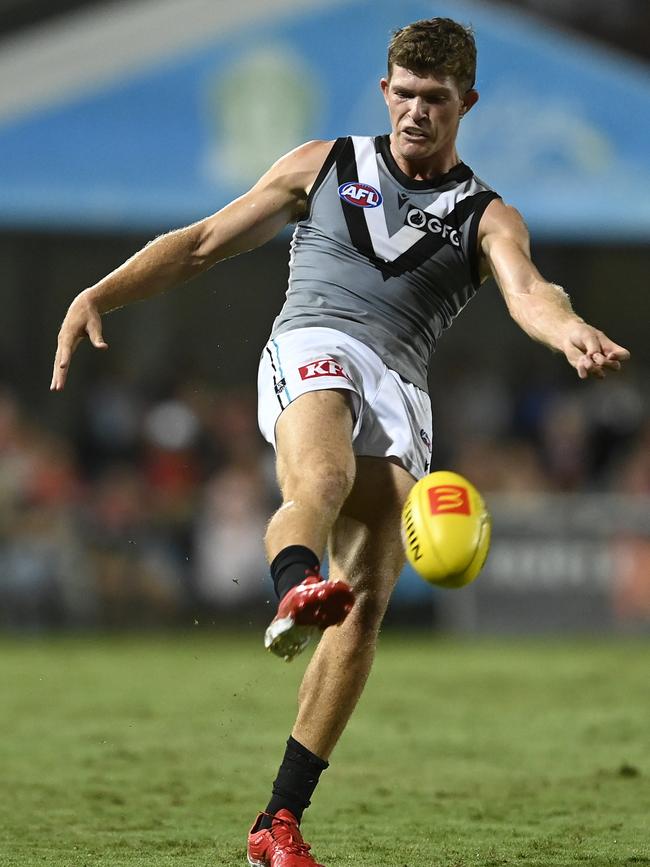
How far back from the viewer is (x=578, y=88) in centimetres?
1402

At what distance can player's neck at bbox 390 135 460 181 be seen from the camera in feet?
18.8

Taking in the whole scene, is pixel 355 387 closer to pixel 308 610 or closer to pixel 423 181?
pixel 423 181

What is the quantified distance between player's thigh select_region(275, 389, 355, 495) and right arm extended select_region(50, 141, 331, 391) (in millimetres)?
858

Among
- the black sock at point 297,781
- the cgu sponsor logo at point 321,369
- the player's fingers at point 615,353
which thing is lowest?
the black sock at point 297,781

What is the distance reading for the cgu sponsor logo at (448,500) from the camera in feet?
15.8

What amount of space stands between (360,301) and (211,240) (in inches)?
24.5

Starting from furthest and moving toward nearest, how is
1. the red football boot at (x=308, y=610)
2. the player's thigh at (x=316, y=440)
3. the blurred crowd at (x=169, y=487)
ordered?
1. the blurred crowd at (x=169, y=487)
2. the player's thigh at (x=316, y=440)
3. the red football boot at (x=308, y=610)

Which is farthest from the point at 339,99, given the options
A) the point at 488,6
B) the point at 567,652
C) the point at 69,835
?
the point at 69,835

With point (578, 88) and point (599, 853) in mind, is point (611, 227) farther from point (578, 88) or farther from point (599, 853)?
point (599, 853)

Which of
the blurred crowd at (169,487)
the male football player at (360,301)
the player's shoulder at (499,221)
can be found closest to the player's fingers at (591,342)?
the male football player at (360,301)

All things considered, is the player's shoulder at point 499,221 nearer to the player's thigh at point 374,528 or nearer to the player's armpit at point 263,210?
the player's armpit at point 263,210

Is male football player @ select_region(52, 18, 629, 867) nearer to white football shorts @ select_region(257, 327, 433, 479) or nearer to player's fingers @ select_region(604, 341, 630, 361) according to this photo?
white football shorts @ select_region(257, 327, 433, 479)

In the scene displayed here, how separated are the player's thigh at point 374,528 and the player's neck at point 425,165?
114 centimetres

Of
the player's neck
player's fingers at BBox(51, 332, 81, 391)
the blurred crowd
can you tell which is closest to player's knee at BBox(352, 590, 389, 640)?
player's fingers at BBox(51, 332, 81, 391)
